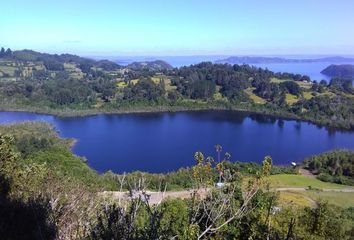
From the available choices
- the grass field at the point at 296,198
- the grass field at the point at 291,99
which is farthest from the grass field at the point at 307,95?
the grass field at the point at 296,198

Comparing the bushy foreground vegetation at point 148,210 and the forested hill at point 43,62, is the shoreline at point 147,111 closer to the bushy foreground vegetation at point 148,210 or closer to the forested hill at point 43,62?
the forested hill at point 43,62

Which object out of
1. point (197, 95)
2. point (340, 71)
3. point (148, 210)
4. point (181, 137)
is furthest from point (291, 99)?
point (340, 71)

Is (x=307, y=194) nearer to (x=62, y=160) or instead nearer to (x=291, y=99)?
(x=62, y=160)

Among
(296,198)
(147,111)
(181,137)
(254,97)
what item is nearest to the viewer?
(296,198)

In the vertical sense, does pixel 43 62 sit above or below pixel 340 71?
above

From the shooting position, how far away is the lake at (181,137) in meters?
36.5

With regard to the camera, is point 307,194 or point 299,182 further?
point 299,182

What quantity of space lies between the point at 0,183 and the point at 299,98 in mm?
62225

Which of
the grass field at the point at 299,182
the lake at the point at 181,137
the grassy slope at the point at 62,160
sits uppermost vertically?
the grassy slope at the point at 62,160

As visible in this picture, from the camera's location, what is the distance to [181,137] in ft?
144

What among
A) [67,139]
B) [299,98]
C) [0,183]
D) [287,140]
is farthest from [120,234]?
[299,98]

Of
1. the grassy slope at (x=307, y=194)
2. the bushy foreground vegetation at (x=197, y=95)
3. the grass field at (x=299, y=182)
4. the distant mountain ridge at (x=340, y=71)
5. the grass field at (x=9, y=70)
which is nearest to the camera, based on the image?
the grassy slope at (x=307, y=194)

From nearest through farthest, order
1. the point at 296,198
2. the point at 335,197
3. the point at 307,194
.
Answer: the point at 296,198, the point at 307,194, the point at 335,197

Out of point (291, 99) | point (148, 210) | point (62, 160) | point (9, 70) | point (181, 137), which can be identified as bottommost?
point (181, 137)
